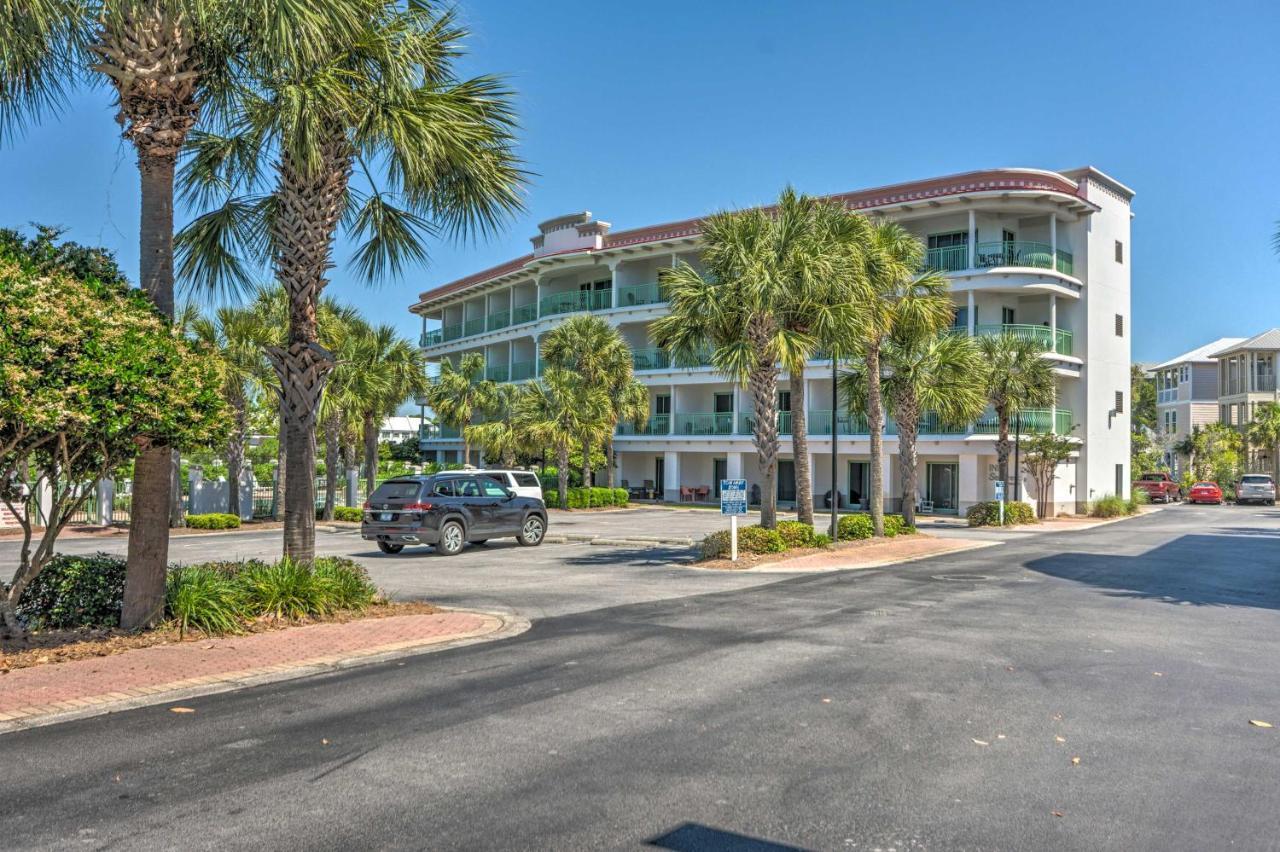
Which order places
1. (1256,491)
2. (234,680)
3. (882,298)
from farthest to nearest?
(1256,491) → (882,298) → (234,680)

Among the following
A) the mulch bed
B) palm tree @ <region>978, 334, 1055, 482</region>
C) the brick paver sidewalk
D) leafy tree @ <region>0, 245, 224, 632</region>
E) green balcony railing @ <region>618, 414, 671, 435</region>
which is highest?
palm tree @ <region>978, 334, 1055, 482</region>

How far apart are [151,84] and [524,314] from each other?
138ft

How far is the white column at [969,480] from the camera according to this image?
36.8 metres

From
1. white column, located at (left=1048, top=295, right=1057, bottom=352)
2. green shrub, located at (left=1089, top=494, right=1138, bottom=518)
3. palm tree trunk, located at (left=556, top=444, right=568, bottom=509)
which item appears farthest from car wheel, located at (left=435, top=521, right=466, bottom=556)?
green shrub, located at (left=1089, top=494, right=1138, bottom=518)

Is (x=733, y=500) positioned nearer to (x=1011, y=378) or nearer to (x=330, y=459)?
(x=1011, y=378)

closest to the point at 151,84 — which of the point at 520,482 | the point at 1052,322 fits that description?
the point at 520,482

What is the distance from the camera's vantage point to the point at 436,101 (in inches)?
420

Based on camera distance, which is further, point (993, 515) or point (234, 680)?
point (993, 515)

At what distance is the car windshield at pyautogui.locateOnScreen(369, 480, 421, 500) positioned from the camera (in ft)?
63.2

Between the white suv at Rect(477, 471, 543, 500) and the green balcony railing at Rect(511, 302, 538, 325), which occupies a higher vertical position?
the green balcony railing at Rect(511, 302, 538, 325)

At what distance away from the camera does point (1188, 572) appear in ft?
57.5

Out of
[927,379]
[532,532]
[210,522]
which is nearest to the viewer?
[532,532]

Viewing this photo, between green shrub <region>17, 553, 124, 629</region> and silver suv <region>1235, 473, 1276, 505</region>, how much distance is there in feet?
186

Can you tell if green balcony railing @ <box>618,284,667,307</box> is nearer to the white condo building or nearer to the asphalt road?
the white condo building
